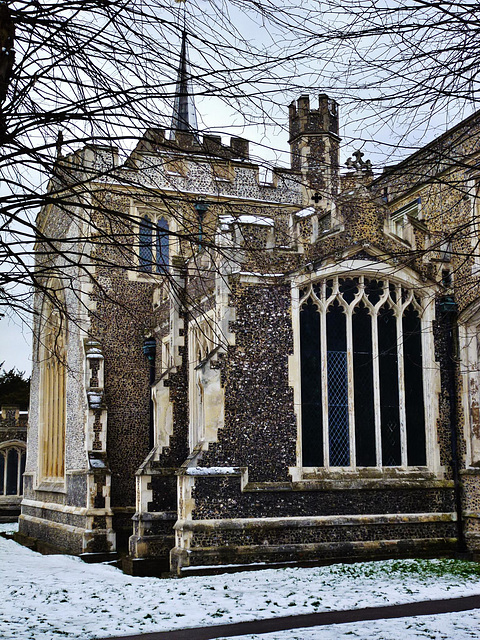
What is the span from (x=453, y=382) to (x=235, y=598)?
564 cm

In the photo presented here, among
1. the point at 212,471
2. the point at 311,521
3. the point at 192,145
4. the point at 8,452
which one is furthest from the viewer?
the point at 8,452

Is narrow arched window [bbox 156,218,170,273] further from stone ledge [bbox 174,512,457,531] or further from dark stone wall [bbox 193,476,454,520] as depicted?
stone ledge [bbox 174,512,457,531]

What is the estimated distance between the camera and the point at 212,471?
11203mm

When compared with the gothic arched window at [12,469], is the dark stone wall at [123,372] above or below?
above

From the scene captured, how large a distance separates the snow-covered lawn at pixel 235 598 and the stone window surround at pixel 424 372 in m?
1.44

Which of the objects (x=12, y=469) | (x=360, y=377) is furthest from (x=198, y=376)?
(x=12, y=469)

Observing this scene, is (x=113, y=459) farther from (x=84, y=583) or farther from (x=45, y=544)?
(x=84, y=583)

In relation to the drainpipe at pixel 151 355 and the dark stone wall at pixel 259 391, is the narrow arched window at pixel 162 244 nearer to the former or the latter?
the dark stone wall at pixel 259 391

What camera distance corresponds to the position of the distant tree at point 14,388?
37.1 metres

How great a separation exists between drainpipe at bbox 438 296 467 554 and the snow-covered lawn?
113 centimetres

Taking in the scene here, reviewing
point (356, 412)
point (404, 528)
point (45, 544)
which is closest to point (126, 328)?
point (45, 544)

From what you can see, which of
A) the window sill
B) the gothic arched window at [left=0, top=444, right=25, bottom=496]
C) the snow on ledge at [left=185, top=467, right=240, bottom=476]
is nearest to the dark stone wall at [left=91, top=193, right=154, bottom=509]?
the window sill

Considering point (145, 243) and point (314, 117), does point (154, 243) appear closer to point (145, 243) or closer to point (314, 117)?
point (145, 243)

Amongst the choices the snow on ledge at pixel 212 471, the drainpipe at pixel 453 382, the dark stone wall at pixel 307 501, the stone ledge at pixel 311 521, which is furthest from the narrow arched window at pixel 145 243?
the drainpipe at pixel 453 382
